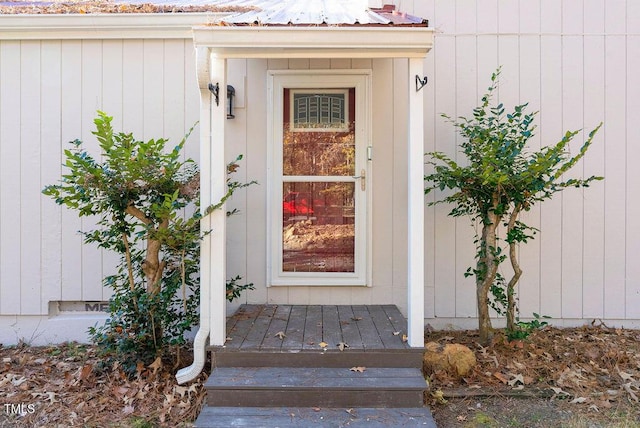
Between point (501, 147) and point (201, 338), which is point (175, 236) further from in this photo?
point (501, 147)

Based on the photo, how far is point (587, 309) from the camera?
415 centimetres

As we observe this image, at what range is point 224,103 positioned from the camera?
3.19m

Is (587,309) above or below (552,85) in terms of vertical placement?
below

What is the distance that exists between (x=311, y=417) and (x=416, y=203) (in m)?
1.56

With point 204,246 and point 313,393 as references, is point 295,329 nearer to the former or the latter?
point 313,393

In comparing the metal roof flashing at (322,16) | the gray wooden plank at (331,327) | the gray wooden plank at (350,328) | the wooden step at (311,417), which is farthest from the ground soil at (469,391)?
the metal roof flashing at (322,16)

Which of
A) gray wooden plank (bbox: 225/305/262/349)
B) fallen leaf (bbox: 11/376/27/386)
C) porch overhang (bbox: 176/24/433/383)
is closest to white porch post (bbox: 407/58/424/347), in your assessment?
porch overhang (bbox: 176/24/433/383)

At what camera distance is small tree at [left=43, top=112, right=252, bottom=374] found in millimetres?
3023

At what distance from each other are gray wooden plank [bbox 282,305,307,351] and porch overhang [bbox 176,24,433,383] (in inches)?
18.4

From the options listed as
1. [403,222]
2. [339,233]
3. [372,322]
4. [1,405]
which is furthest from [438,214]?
[1,405]

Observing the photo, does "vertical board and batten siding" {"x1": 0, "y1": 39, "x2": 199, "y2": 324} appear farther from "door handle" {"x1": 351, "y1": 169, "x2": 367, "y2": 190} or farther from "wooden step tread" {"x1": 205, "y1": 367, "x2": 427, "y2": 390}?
"wooden step tread" {"x1": 205, "y1": 367, "x2": 427, "y2": 390}

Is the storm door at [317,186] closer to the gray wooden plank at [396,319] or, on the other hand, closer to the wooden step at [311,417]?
the gray wooden plank at [396,319]

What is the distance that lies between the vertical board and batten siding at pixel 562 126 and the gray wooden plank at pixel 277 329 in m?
1.40

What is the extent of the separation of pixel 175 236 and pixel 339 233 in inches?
62.7
